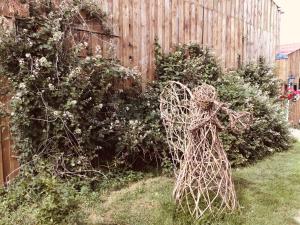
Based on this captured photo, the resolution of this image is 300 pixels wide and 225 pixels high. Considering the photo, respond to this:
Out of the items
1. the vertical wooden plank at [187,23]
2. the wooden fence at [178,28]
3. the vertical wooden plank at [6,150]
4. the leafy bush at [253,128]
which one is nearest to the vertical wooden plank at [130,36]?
the wooden fence at [178,28]

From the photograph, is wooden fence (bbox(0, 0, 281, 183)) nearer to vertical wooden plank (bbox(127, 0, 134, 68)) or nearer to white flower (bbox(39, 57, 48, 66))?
vertical wooden plank (bbox(127, 0, 134, 68))

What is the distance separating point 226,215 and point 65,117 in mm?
1862

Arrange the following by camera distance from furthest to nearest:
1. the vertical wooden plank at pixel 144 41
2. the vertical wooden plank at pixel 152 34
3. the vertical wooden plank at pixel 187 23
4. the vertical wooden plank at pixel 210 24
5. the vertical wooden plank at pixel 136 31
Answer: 1. the vertical wooden plank at pixel 210 24
2. the vertical wooden plank at pixel 187 23
3. the vertical wooden plank at pixel 152 34
4. the vertical wooden plank at pixel 144 41
5. the vertical wooden plank at pixel 136 31

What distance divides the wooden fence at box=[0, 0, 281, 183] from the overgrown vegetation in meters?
0.22

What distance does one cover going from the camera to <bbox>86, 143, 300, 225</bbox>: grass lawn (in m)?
2.49

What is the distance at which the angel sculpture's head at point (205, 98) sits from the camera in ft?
8.40

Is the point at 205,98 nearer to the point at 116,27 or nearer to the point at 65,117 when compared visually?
the point at 65,117

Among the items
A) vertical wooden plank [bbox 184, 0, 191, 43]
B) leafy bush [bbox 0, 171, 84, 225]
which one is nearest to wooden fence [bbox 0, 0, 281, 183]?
vertical wooden plank [bbox 184, 0, 191, 43]

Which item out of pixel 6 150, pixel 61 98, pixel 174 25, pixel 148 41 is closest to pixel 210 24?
pixel 174 25

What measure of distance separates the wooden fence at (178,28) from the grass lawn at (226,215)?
1.31 meters

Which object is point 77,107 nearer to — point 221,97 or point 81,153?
point 81,153

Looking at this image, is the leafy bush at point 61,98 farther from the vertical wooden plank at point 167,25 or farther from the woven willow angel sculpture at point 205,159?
the vertical wooden plank at point 167,25

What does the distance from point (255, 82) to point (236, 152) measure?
273 cm

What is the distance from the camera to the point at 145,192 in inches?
123
